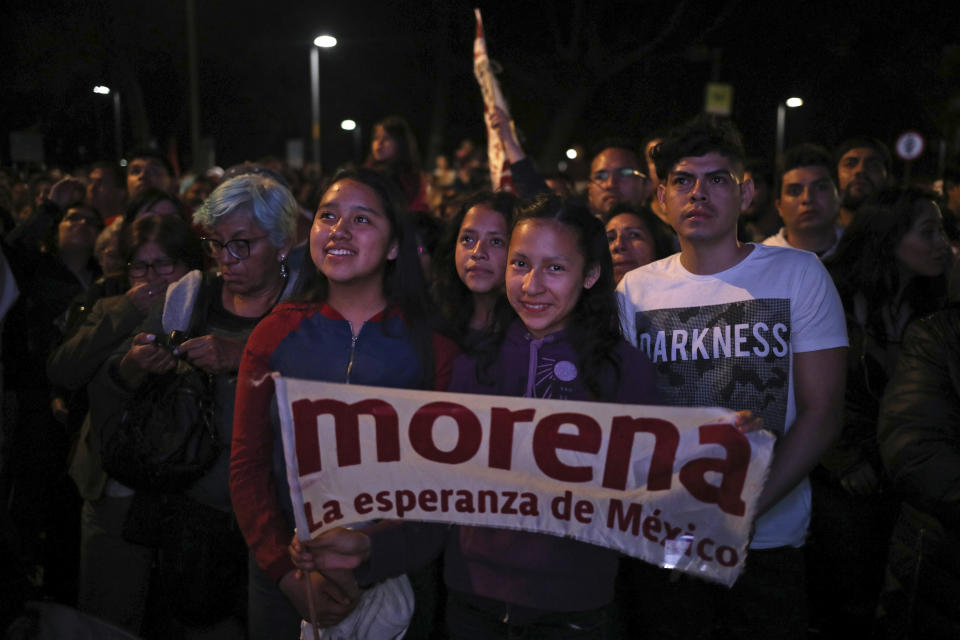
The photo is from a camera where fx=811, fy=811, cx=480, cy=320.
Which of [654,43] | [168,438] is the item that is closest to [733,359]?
[168,438]

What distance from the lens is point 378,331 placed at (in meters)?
2.66

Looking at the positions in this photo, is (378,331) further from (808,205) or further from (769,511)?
(808,205)

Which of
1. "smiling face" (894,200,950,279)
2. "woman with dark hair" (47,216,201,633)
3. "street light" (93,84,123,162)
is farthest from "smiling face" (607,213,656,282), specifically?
"street light" (93,84,123,162)

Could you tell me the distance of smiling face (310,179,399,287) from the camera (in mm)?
2652

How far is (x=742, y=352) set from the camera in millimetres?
2674

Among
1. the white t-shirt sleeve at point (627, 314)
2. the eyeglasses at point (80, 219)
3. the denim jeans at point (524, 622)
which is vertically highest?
the eyeglasses at point (80, 219)

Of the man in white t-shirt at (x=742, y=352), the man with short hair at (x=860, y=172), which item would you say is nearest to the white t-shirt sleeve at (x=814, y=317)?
the man in white t-shirt at (x=742, y=352)

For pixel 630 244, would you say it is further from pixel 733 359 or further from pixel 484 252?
pixel 733 359

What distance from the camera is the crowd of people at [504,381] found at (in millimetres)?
2467

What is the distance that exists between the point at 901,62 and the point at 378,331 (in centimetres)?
2982

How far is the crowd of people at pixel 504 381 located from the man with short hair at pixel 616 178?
1.69m

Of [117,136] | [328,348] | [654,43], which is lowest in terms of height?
[328,348]

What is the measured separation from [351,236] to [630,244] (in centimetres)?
179

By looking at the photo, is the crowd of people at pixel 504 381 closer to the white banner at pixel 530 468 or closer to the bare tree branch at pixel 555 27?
the white banner at pixel 530 468
